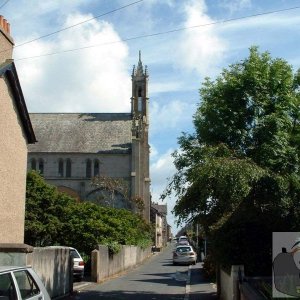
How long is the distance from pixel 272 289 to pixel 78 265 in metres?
14.7

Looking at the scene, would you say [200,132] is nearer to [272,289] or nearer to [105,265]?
[272,289]

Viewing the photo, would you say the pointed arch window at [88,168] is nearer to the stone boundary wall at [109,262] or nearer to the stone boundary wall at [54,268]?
the stone boundary wall at [109,262]

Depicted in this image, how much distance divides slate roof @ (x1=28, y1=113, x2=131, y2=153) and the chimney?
2199 inches

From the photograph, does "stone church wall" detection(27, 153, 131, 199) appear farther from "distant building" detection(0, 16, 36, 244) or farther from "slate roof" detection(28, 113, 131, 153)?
"distant building" detection(0, 16, 36, 244)

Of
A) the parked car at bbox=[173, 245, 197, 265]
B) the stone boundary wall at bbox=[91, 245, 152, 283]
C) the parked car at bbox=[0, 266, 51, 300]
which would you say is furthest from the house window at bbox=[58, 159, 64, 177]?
the parked car at bbox=[0, 266, 51, 300]

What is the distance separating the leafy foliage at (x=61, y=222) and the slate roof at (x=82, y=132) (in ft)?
146

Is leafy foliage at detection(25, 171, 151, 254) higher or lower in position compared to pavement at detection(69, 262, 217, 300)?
higher

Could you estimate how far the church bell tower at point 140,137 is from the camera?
244 feet

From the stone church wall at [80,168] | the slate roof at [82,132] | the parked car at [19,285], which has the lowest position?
the parked car at [19,285]

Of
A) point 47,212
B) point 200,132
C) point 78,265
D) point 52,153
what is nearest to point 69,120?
point 52,153

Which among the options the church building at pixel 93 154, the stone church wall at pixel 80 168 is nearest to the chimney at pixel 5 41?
the church building at pixel 93 154

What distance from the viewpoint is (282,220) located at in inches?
548

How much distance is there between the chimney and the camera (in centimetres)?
1994

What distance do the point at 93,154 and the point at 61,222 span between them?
46686 millimetres
